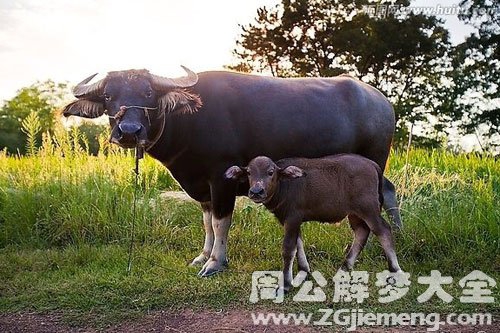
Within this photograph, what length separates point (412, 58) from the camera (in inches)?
894

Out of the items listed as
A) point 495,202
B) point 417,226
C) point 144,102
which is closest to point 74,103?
point 144,102

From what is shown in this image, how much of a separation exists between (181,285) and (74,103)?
1701 millimetres

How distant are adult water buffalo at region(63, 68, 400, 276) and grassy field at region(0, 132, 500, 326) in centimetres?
53

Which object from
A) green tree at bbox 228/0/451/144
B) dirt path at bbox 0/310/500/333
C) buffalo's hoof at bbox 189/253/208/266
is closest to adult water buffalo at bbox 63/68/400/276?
buffalo's hoof at bbox 189/253/208/266

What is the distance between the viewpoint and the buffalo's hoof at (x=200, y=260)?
5413 millimetres

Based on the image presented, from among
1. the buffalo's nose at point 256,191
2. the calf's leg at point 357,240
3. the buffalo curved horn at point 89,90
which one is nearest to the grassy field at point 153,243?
the calf's leg at point 357,240

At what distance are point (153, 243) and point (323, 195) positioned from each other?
2.41m

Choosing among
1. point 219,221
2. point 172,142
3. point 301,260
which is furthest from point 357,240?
point 172,142

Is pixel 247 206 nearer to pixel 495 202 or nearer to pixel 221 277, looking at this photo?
pixel 221 277

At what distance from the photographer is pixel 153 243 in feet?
20.4

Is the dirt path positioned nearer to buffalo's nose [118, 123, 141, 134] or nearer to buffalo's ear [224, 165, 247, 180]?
buffalo's ear [224, 165, 247, 180]

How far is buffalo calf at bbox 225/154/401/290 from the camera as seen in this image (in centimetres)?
437

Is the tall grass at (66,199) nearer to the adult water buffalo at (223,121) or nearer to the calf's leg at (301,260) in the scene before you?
the adult water buffalo at (223,121)

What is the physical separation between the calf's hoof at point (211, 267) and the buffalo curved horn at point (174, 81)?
1.51 meters
